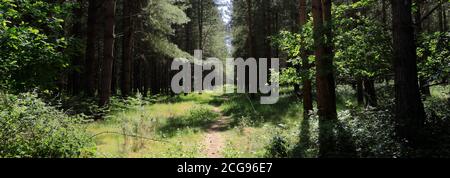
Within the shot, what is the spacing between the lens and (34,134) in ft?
22.5

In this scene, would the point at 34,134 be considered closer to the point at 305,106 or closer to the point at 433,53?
the point at 433,53

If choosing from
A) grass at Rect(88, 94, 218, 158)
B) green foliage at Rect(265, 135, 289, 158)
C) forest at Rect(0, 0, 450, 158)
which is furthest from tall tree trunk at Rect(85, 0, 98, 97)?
green foliage at Rect(265, 135, 289, 158)

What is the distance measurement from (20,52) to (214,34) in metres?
40.3

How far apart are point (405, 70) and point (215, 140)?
5626 mm

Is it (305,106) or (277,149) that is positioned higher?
(305,106)

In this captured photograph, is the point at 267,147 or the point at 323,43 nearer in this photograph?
the point at 267,147

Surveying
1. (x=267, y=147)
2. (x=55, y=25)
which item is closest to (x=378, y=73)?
(x=267, y=147)

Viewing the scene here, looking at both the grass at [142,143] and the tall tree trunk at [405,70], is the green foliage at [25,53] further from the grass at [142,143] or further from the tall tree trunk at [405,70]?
the tall tree trunk at [405,70]

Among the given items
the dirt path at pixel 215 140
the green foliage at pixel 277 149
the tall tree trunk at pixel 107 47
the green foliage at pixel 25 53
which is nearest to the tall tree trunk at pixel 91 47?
the tall tree trunk at pixel 107 47

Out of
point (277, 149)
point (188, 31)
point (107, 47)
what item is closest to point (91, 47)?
point (107, 47)

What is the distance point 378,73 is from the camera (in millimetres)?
10797

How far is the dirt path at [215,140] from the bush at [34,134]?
2.88 metres

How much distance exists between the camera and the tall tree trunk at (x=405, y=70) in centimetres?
815
